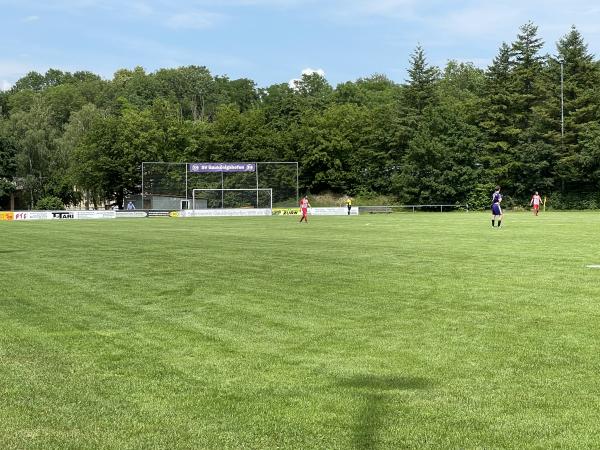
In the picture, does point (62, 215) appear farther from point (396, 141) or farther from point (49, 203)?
point (396, 141)

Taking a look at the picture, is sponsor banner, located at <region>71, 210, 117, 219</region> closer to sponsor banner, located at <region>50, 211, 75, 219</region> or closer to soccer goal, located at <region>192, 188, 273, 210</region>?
sponsor banner, located at <region>50, 211, 75, 219</region>

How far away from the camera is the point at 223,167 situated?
6475cm

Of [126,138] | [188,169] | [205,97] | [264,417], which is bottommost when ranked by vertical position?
[264,417]

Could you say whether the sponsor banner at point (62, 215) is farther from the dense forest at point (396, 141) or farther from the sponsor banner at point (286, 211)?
the dense forest at point (396, 141)

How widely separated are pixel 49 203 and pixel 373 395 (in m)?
92.5

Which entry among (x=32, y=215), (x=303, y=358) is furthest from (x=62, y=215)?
(x=303, y=358)

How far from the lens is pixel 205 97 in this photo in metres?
144

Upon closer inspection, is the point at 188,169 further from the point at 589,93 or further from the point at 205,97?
the point at 205,97

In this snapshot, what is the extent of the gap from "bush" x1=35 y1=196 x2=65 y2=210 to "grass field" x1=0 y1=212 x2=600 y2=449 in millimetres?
81758

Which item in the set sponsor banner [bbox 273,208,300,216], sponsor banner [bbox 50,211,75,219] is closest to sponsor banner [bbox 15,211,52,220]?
sponsor banner [bbox 50,211,75,219]

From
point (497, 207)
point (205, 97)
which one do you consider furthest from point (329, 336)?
point (205, 97)

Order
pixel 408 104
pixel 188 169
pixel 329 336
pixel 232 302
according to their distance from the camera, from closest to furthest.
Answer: pixel 329 336, pixel 232 302, pixel 188 169, pixel 408 104

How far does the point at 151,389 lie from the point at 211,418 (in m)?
0.96

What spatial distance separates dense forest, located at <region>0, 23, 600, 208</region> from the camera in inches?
2847
